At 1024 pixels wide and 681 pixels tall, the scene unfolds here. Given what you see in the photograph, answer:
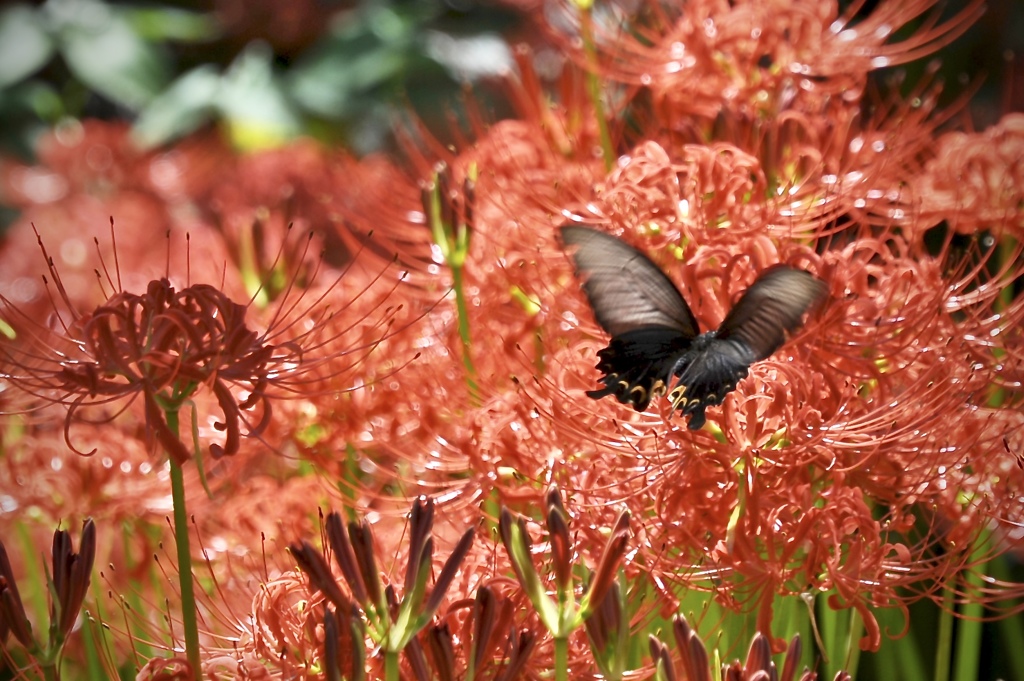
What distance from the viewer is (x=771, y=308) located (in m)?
0.82

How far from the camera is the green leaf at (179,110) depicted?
2.85 meters

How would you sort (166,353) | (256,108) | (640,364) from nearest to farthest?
1. (166,353)
2. (640,364)
3. (256,108)

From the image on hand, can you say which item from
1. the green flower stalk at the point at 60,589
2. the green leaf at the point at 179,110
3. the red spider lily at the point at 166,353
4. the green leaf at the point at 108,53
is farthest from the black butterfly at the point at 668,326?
the green leaf at the point at 108,53

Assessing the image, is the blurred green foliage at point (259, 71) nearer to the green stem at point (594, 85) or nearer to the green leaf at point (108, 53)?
the green leaf at point (108, 53)

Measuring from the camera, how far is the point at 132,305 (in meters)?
0.79

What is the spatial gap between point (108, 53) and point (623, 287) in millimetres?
2451

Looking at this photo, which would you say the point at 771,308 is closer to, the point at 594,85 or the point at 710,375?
the point at 710,375

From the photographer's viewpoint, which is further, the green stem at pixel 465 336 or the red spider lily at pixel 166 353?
the green stem at pixel 465 336

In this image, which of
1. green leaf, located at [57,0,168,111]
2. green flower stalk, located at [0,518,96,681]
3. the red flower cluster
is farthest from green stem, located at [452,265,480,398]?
green leaf, located at [57,0,168,111]

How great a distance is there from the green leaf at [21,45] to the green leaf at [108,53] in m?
0.05

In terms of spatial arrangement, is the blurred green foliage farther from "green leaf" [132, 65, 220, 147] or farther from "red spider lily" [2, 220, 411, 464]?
"red spider lily" [2, 220, 411, 464]

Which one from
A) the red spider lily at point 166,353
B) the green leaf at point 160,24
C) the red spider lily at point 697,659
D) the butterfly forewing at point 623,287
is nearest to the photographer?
the red spider lily at point 697,659

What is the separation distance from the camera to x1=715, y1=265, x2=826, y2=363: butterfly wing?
804 millimetres

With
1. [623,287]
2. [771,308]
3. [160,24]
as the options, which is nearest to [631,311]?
[623,287]
